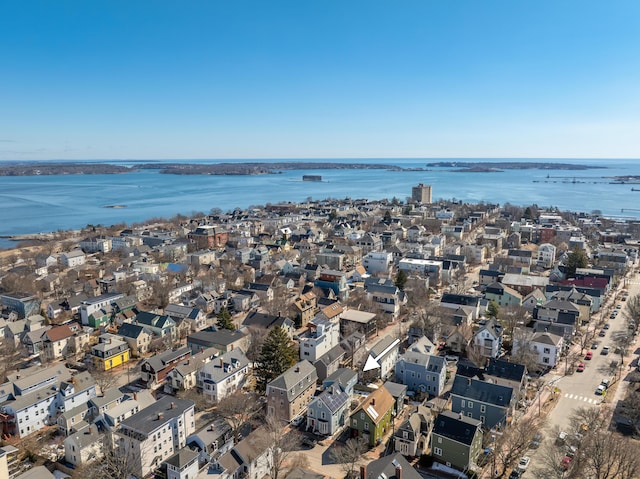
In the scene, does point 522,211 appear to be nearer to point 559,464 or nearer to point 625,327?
point 625,327

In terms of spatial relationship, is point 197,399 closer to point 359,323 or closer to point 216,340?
point 216,340

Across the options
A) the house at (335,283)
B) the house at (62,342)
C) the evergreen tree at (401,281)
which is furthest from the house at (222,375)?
the evergreen tree at (401,281)

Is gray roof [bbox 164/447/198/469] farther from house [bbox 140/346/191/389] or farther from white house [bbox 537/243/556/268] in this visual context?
white house [bbox 537/243/556/268]

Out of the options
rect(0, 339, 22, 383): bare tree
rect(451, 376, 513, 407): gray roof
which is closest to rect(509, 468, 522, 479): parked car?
rect(451, 376, 513, 407): gray roof

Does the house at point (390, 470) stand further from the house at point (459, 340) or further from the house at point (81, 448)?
the house at point (459, 340)

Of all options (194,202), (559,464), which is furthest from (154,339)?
(194,202)
